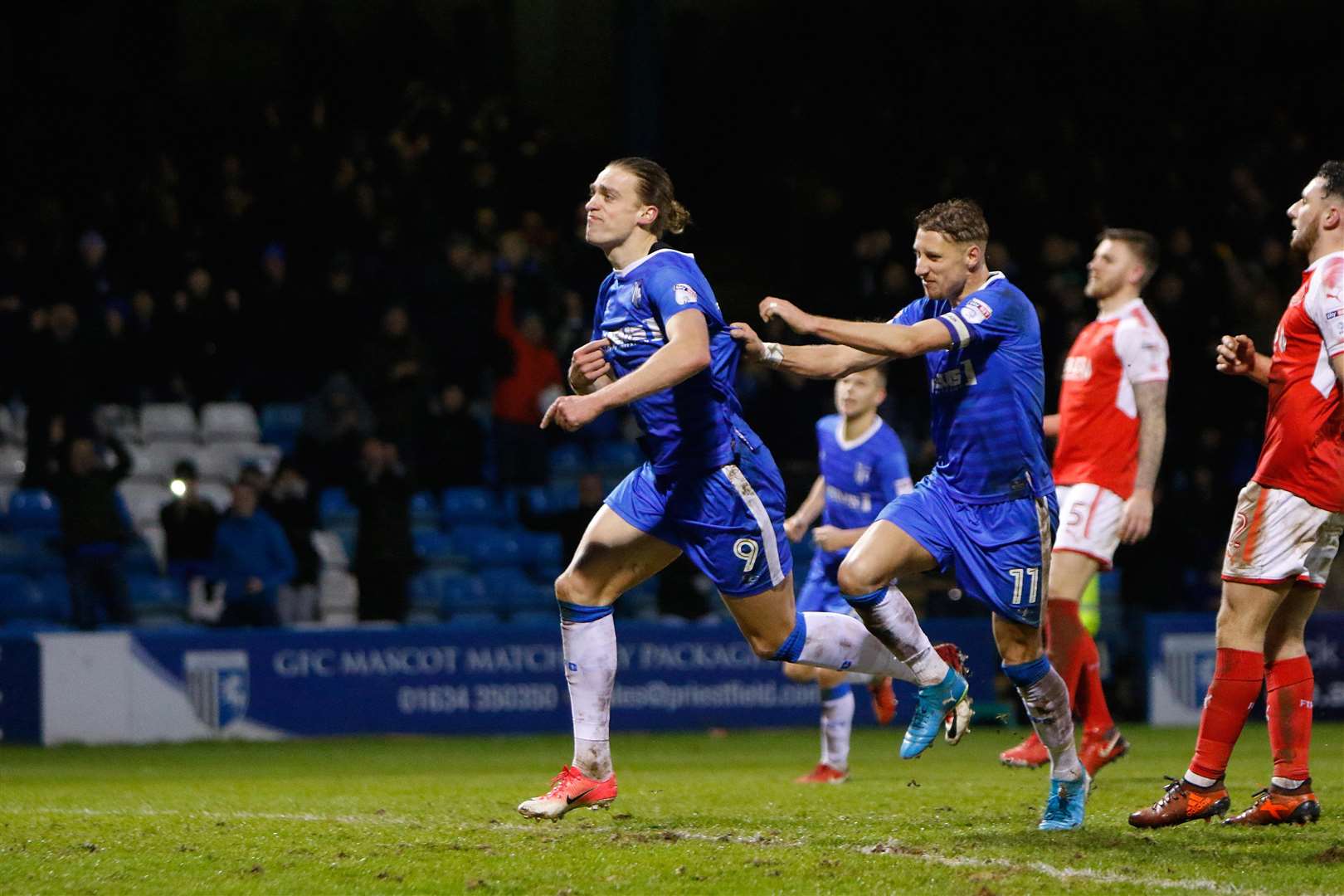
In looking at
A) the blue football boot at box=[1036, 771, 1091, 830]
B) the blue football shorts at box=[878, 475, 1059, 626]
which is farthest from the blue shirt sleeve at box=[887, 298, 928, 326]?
the blue football boot at box=[1036, 771, 1091, 830]

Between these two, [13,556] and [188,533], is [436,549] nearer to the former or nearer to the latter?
[188,533]

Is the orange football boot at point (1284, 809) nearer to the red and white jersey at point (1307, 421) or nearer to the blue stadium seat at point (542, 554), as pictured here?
the red and white jersey at point (1307, 421)

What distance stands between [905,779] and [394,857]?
482cm

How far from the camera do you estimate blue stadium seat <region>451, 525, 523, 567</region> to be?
1677 centimetres

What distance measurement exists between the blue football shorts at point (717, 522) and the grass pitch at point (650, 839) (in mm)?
1033

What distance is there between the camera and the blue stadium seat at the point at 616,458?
58.6ft

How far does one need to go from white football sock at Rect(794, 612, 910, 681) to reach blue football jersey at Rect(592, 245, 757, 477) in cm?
85

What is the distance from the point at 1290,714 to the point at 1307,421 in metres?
→ 1.24

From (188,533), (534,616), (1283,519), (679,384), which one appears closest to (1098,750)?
(1283,519)

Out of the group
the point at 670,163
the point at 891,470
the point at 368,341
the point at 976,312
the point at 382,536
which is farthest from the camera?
the point at 670,163

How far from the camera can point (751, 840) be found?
6.50 metres

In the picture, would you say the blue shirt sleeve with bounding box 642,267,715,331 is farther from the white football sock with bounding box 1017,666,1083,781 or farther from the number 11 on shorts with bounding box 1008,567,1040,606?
the white football sock with bounding box 1017,666,1083,781

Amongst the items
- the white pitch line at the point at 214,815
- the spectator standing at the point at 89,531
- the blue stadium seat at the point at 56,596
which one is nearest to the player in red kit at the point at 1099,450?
the white pitch line at the point at 214,815

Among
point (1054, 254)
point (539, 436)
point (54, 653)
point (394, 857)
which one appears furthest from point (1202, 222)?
point (394, 857)
